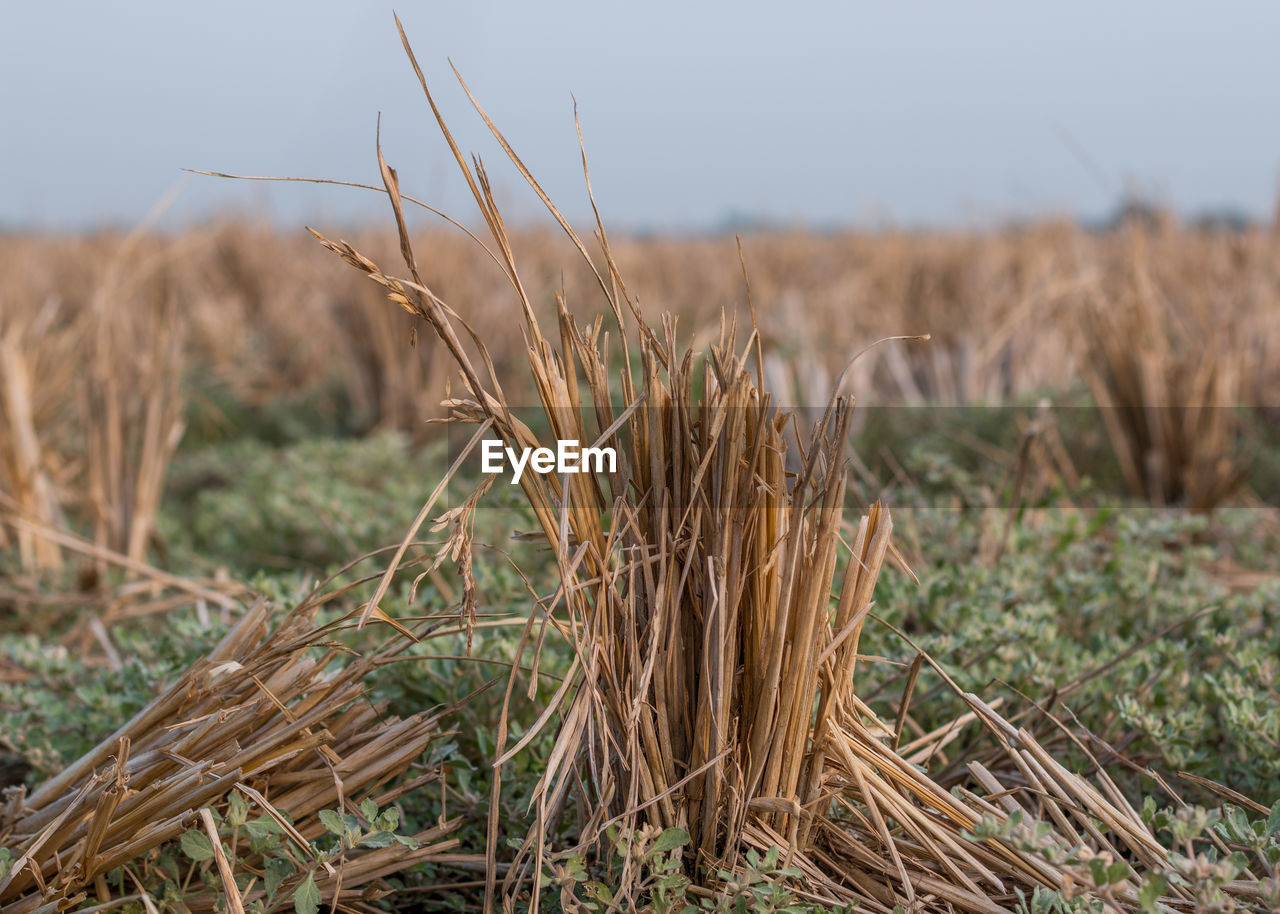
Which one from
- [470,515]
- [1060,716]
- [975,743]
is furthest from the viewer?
[1060,716]

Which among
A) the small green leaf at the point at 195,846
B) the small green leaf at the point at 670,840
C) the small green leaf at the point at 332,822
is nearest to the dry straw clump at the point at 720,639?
the small green leaf at the point at 670,840

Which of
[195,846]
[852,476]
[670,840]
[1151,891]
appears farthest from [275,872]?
[852,476]

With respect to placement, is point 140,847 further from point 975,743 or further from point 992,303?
point 992,303

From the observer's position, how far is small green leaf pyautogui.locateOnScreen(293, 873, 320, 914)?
1.09 meters

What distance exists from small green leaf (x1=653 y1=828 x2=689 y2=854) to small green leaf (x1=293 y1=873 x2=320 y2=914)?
14.7 inches

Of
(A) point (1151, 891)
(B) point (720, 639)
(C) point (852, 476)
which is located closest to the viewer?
(A) point (1151, 891)

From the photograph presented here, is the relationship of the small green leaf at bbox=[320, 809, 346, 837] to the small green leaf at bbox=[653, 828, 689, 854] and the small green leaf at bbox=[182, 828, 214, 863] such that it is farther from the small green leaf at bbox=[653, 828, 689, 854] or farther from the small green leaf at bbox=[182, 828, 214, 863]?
the small green leaf at bbox=[653, 828, 689, 854]

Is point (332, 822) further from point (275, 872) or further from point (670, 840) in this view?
point (670, 840)

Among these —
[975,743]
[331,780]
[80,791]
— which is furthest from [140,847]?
[975,743]

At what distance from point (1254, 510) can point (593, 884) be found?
3042 mm

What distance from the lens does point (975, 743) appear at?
157 centimetres

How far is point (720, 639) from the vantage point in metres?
1.09

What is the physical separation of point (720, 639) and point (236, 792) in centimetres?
59

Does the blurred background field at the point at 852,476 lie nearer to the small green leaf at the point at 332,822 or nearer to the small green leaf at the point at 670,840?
the small green leaf at the point at 332,822
